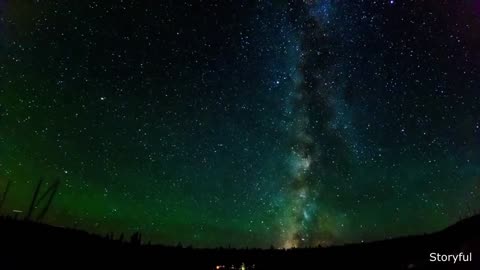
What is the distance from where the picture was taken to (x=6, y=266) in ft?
63.5

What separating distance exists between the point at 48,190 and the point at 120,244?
22.0m

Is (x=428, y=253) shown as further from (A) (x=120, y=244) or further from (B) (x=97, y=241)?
(B) (x=97, y=241)

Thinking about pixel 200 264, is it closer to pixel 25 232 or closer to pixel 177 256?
pixel 177 256

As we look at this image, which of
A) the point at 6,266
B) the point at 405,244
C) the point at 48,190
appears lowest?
the point at 6,266

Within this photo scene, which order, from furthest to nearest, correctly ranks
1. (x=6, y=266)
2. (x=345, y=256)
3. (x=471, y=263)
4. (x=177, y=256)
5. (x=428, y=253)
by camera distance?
(x=177, y=256), (x=345, y=256), (x=6, y=266), (x=428, y=253), (x=471, y=263)

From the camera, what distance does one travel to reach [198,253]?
87.9 feet

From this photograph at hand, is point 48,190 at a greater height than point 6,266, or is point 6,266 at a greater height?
point 48,190

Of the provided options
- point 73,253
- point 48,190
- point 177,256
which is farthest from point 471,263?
point 48,190

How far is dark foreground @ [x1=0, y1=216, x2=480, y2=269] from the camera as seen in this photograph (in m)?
14.4

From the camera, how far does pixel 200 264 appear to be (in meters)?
23.8

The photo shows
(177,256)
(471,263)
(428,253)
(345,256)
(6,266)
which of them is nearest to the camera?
(471,263)

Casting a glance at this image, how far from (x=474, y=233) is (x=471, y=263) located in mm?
1035

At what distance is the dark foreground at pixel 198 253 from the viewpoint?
14438mm

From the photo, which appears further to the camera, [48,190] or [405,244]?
[48,190]
